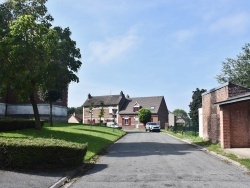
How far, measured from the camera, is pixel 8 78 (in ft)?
68.9

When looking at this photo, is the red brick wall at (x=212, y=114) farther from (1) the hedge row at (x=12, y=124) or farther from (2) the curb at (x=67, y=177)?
(1) the hedge row at (x=12, y=124)

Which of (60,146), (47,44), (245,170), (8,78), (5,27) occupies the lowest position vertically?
(245,170)

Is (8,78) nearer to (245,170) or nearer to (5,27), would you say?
(5,27)

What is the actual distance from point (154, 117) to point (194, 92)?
15.5m

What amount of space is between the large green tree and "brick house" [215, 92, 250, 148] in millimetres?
11994

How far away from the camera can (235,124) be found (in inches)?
808

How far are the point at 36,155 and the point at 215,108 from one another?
53.6 ft

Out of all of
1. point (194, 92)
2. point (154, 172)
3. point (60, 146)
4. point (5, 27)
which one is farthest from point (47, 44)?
point (194, 92)

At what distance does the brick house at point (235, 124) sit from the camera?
65.9 ft

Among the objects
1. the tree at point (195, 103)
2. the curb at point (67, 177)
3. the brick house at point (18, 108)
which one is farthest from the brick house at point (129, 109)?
the curb at point (67, 177)

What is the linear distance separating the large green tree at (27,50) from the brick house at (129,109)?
56.6 meters

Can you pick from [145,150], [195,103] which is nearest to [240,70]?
[195,103]

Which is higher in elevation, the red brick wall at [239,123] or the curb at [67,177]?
the red brick wall at [239,123]

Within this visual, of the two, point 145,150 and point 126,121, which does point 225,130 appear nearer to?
point 145,150
